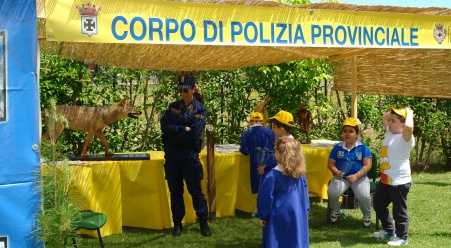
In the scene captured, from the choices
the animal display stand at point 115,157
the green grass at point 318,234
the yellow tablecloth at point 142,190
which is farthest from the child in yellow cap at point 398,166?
the animal display stand at point 115,157

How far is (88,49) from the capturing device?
6922 mm

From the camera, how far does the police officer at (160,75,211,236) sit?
6.64m

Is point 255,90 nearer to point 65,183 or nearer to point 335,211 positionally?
point 335,211

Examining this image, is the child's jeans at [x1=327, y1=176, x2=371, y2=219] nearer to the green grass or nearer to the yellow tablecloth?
the green grass

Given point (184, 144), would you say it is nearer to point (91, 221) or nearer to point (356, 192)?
point (91, 221)

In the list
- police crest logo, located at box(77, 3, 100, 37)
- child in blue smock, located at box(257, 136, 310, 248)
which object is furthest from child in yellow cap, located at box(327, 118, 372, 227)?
police crest logo, located at box(77, 3, 100, 37)

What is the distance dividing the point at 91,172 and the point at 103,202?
385mm

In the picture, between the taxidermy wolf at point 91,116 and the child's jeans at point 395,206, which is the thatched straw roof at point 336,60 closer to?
the taxidermy wolf at point 91,116

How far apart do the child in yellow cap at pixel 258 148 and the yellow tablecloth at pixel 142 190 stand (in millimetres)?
278

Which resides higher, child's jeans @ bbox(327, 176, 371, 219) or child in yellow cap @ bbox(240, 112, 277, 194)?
child in yellow cap @ bbox(240, 112, 277, 194)

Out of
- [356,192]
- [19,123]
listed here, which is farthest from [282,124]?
[19,123]

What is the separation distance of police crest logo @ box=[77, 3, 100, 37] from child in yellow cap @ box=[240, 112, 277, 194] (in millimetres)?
3598

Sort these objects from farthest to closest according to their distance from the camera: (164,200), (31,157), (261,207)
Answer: (164,200), (261,207), (31,157)

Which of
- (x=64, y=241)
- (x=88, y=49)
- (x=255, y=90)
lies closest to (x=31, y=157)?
(x=64, y=241)
